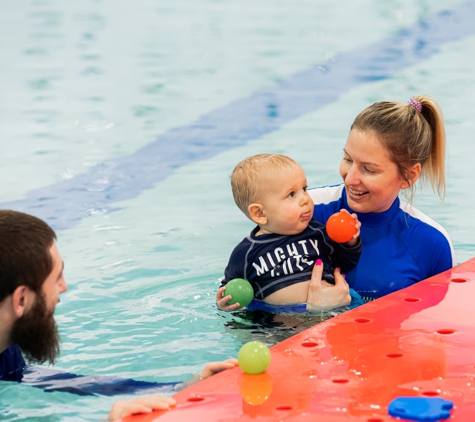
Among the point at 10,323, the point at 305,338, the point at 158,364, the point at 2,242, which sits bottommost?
the point at 158,364

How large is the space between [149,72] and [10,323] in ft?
22.3

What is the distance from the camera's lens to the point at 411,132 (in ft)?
11.6

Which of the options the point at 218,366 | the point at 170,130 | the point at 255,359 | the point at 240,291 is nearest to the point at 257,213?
the point at 240,291

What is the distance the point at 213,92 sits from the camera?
840 cm

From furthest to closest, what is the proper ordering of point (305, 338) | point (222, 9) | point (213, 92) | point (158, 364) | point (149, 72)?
point (222, 9), point (149, 72), point (213, 92), point (158, 364), point (305, 338)

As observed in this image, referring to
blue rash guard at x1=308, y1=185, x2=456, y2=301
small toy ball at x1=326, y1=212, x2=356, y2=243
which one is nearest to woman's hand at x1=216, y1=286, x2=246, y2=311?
small toy ball at x1=326, y1=212, x2=356, y2=243

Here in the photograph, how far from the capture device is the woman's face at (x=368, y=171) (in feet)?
11.5

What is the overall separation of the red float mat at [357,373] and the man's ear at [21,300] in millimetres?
458

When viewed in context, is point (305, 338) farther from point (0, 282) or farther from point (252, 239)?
point (0, 282)

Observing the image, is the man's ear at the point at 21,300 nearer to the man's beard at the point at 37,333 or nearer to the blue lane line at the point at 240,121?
the man's beard at the point at 37,333

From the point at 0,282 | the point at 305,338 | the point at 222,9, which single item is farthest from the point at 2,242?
the point at 222,9

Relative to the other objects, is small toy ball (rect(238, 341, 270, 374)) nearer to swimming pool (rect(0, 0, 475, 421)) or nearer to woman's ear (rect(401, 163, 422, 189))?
swimming pool (rect(0, 0, 475, 421))

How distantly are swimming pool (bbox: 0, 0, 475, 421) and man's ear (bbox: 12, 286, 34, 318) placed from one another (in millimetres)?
525

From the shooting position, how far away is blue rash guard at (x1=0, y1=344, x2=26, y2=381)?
2.79 metres
